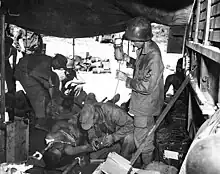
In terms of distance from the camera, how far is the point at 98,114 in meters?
5.10

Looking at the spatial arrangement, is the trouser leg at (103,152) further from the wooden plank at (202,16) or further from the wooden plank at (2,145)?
the wooden plank at (202,16)

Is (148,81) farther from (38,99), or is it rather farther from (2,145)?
(38,99)

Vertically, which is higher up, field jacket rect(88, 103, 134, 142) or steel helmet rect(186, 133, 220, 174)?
steel helmet rect(186, 133, 220, 174)

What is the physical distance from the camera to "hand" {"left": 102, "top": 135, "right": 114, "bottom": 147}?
5070mm

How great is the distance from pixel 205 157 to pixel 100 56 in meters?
17.5

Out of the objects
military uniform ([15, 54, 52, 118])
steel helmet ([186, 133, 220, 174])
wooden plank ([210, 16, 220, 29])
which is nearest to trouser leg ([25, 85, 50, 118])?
military uniform ([15, 54, 52, 118])

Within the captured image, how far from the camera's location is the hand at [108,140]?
5.07 meters

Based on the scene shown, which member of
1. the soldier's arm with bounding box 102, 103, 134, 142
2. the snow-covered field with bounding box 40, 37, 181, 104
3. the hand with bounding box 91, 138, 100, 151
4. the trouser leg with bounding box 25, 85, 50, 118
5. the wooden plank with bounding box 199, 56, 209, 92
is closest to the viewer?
the wooden plank with bounding box 199, 56, 209, 92

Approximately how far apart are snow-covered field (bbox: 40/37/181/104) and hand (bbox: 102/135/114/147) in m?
5.15

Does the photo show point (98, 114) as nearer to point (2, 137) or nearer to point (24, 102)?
point (2, 137)

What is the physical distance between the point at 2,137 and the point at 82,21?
120 inches

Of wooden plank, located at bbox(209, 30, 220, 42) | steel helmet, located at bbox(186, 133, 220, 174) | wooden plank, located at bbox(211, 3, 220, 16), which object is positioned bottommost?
steel helmet, located at bbox(186, 133, 220, 174)

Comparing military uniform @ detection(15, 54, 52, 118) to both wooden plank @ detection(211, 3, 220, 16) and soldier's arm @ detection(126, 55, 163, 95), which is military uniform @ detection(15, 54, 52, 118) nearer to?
soldier's arm @ detection(126, 55, 163, 95)

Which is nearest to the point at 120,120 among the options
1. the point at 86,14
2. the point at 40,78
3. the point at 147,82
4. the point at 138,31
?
the point at 147,82
